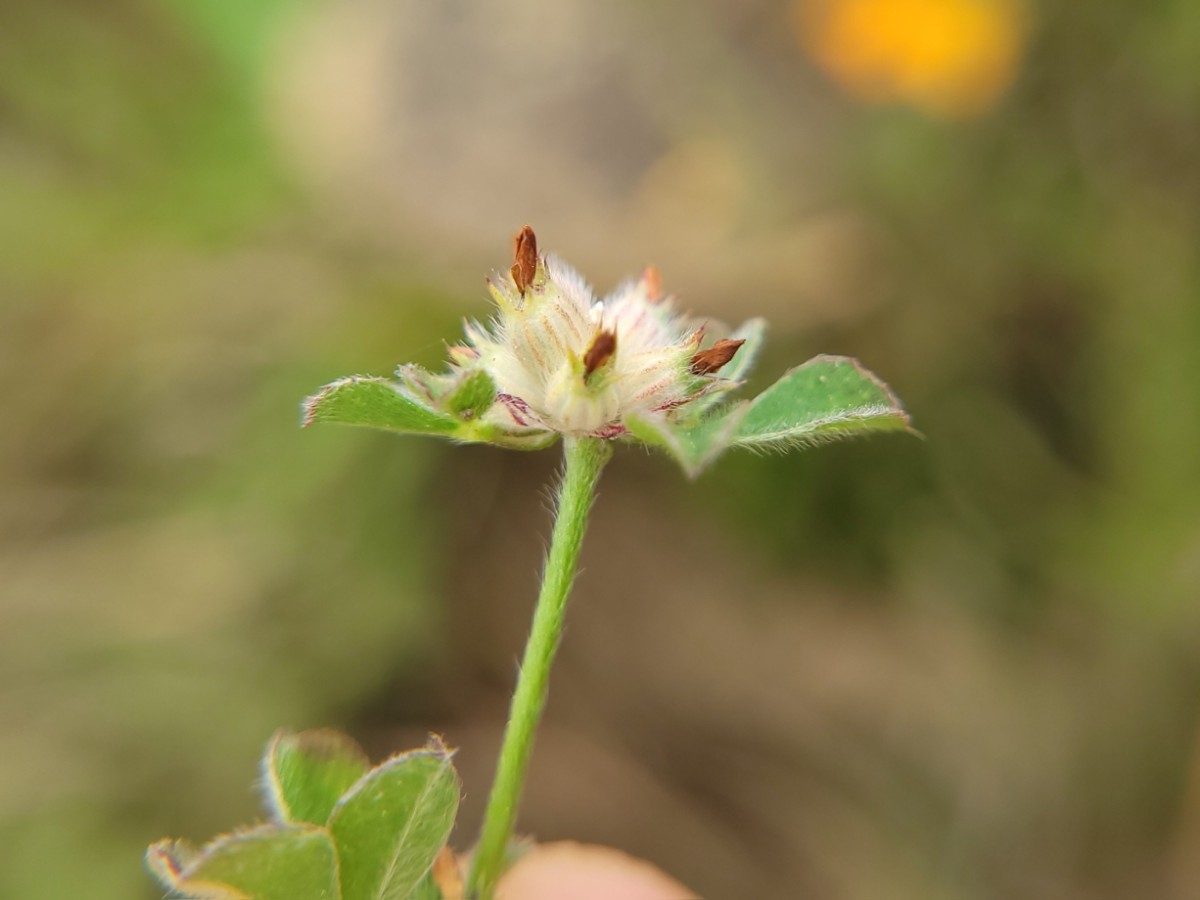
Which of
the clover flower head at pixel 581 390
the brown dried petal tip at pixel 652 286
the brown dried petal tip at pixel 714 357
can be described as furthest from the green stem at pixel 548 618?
the brown dried petal tip at pixel 652 286

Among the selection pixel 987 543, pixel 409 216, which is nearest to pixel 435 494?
pixel 409 216

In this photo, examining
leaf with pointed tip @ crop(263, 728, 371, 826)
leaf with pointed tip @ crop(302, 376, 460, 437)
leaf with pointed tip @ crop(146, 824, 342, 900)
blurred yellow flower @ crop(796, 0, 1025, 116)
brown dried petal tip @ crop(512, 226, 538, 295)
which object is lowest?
leaf with pointed tip @ crop(146, 824, 342, 900)

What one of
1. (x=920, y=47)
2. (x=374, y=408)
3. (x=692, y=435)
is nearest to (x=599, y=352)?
(x=692, y=435)

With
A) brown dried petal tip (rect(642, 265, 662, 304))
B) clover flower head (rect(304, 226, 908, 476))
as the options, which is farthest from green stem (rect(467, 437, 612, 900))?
brown dried petal tip (rect(642, 265, 662, 304))

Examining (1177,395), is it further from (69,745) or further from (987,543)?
(69,745)

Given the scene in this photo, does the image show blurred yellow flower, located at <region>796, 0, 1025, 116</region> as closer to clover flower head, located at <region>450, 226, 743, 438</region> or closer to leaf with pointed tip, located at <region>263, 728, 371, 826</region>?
clover flower head, located at <region>450, 226, 743, 438</region>

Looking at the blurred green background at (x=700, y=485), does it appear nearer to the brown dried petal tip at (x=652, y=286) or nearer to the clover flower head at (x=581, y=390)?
the brown dried petal tip at (x=652, y=286)

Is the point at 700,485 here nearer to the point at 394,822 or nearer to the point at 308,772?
the point at 308,772
